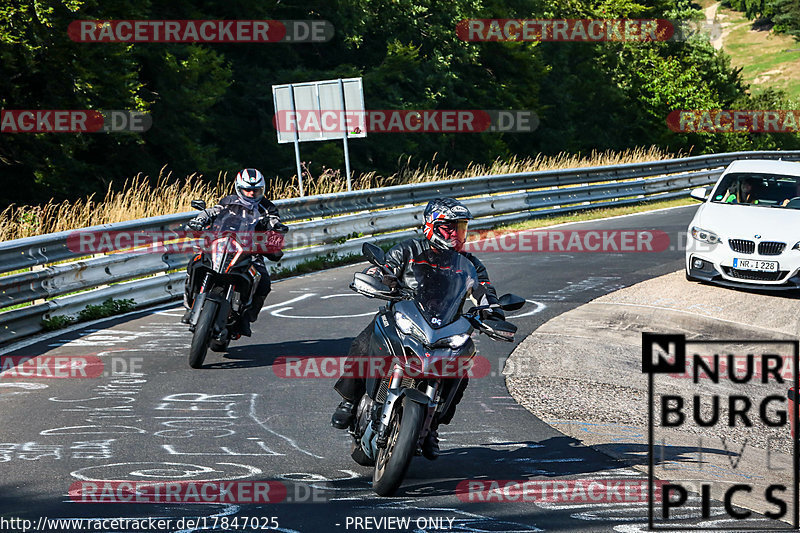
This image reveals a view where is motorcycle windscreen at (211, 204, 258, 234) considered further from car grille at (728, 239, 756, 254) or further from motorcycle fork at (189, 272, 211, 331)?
car grille at (728, 239, 756, 254)

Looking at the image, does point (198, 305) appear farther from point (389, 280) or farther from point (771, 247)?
point (771, 247)

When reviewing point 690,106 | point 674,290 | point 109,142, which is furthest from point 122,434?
point 690,106

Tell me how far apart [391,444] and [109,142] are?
2340 centimetres

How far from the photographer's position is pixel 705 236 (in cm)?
1420

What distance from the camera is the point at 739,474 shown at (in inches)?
272

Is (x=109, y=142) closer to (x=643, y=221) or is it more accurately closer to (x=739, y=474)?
(x=643, y=221)

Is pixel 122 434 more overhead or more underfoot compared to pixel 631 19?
more underfoot

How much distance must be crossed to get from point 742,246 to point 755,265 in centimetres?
33
